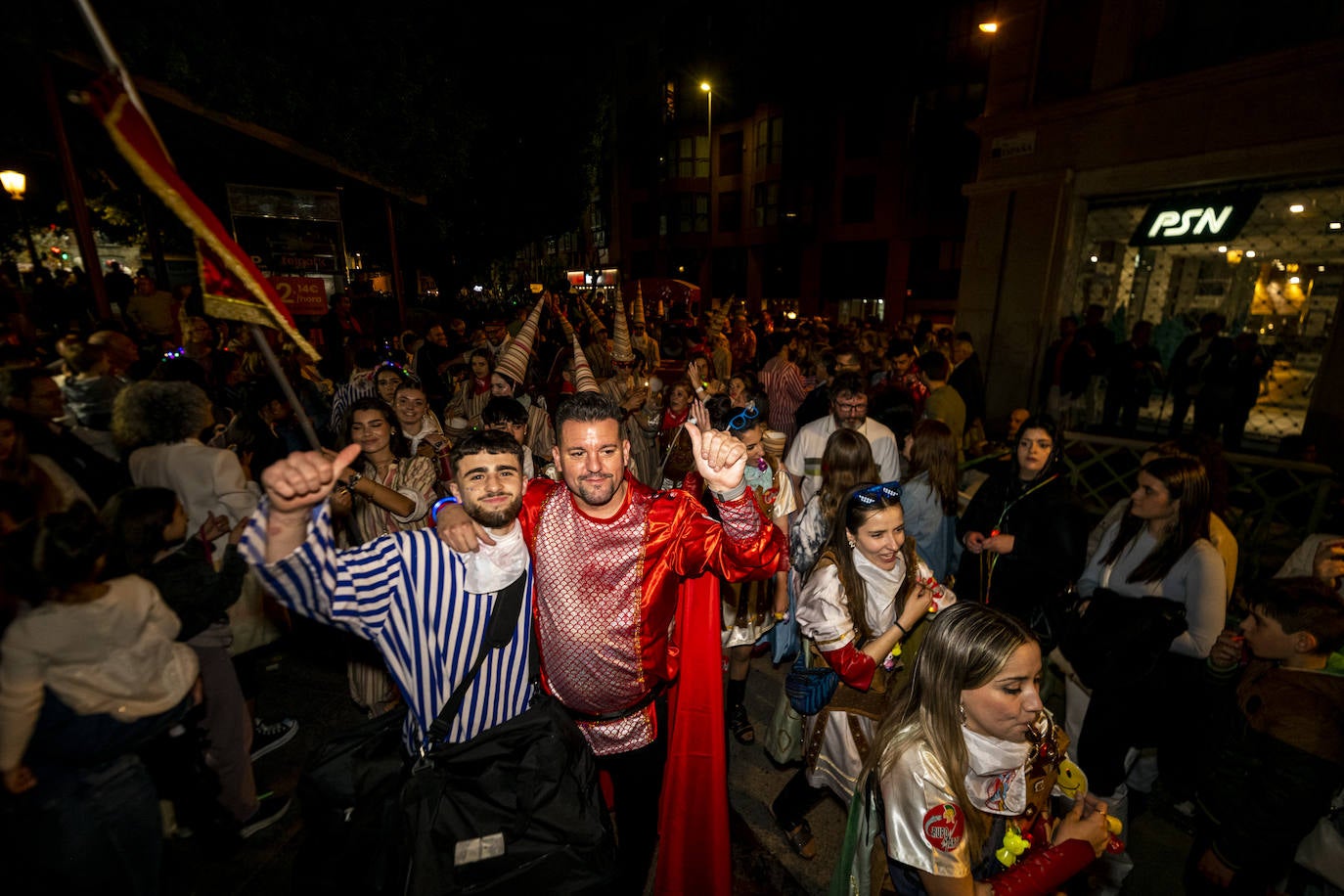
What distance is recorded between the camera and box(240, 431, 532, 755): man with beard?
78.6 inches

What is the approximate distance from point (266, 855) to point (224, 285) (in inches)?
117

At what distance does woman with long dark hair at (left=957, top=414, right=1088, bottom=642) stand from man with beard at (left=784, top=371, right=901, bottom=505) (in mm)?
806

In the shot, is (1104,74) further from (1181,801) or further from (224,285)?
(224,285)

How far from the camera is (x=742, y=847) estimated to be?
3201 mm

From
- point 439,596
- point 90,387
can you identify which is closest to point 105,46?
point 439,596

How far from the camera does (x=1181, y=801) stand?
343 centimetres

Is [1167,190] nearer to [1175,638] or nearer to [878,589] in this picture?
[1175,638]

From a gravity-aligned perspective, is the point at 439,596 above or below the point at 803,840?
above

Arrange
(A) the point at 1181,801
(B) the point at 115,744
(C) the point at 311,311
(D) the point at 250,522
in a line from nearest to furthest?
(D) the point at 250,522, (B) the point at 115,744, (A) the point at 1181,801, (C) the point at 311,311

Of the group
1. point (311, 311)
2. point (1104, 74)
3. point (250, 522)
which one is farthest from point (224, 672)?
point (1104, 74)

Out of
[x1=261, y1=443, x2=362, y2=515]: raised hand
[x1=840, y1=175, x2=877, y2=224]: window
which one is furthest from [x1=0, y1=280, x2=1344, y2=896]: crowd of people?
[x1=840, y1=175, x2=877, y2=224]: window

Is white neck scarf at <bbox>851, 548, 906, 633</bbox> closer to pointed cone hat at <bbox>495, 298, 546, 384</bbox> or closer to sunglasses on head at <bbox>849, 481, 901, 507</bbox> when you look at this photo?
sunglasses on head at <bbox>849, 481, 901, 507</bbox>

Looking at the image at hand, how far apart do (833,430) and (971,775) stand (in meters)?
2.95

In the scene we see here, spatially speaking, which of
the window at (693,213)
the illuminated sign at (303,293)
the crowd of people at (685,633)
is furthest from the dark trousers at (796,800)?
the window at (693,213)
